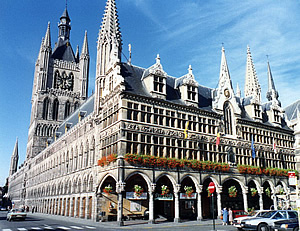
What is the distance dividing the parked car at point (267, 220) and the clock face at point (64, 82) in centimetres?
7670

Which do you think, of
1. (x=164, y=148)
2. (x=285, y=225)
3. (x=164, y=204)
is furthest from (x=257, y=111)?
(x=285, y=225)

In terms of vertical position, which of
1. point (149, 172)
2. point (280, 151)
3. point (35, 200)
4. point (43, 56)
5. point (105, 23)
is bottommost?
point (35, 200)

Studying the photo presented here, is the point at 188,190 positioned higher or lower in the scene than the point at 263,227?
higher

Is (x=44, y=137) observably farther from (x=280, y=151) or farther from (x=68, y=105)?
(x=280, y=151)

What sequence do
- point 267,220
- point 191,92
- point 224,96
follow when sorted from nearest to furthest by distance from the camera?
point 267,220 → point 191,92 → point 224,96

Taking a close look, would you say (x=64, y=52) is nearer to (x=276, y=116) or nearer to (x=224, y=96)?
(x=224, y=96)

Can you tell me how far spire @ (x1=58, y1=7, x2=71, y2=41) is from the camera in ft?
324

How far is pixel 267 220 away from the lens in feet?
65.6

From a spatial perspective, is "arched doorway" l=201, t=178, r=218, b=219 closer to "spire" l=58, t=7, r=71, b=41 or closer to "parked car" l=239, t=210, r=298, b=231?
"parked car" l=239, t=210, r=298, b=231

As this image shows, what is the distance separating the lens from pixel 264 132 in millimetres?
44500

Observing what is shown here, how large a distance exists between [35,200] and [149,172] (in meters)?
50.5

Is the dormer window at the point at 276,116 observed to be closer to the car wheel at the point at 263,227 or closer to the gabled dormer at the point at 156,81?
the gabled dormer at the point at 156,81

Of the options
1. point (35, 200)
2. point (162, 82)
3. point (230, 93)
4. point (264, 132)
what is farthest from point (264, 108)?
point (35, 200)

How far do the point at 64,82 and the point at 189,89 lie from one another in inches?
2351
